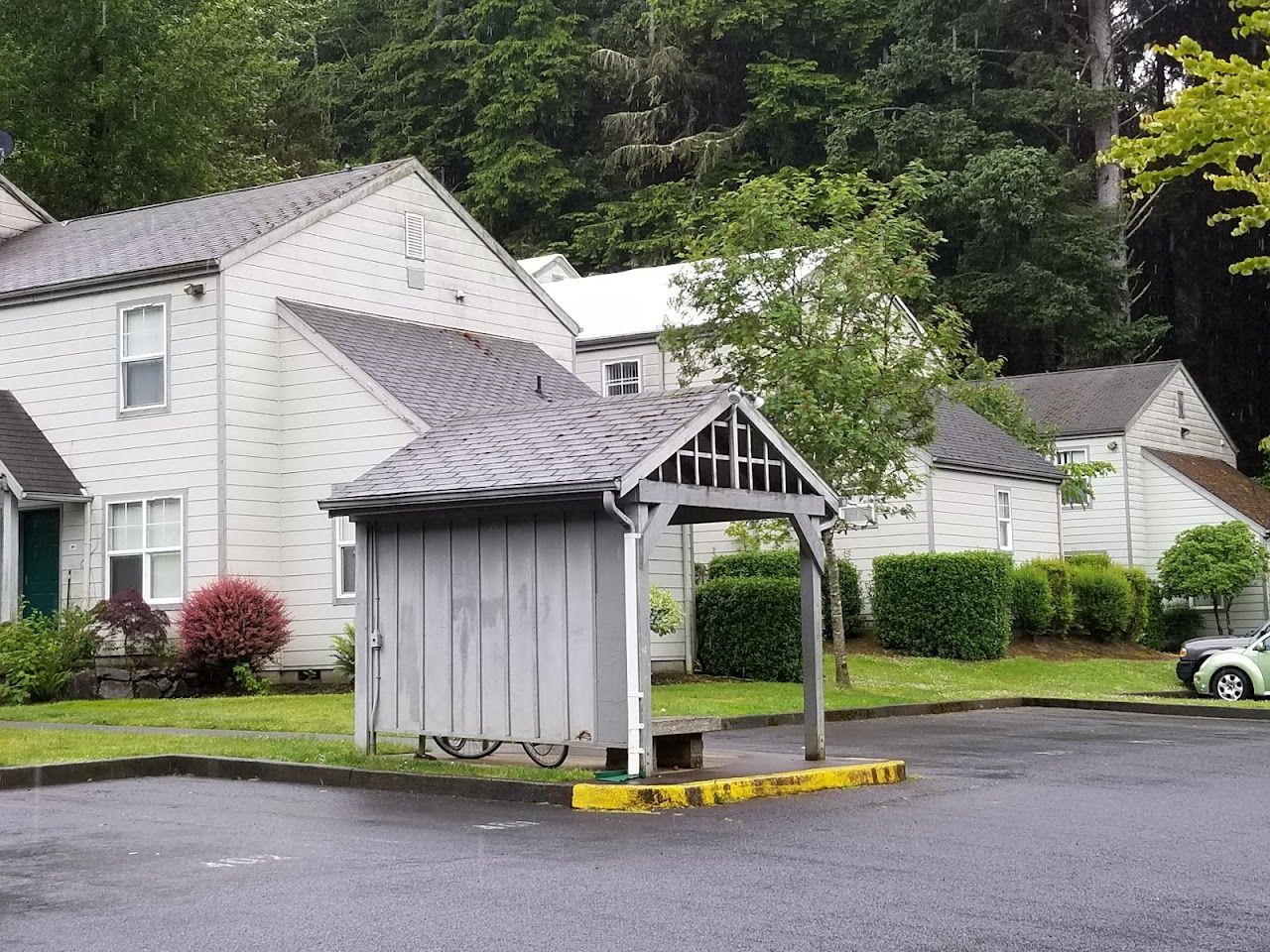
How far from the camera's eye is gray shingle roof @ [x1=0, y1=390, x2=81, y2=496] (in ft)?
81.5

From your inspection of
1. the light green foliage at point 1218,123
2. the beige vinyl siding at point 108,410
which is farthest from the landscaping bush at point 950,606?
the light green foliage at point 1218,123

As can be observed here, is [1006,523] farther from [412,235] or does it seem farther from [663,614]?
[412,235]

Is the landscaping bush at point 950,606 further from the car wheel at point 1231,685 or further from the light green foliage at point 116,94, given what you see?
the light green foliage at point 116,94

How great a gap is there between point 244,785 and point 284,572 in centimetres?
1185

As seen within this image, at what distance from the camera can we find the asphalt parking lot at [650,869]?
24.3ft

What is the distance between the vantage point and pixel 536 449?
13.4 metres

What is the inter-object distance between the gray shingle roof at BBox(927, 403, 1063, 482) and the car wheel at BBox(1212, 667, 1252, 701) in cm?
944

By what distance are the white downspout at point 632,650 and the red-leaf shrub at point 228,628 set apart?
39.7 feet

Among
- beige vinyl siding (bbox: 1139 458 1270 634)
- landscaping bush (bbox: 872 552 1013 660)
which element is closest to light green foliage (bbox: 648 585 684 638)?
landscaping bush (bbox: 872 552 1013 660)

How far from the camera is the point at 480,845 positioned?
1003cm

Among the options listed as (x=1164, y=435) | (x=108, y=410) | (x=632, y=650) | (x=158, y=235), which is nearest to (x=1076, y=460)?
(x=1164, y=435)

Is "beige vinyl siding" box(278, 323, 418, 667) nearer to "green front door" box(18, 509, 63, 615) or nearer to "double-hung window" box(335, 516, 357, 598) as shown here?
"double-hung window" box(335, 516, 357, 598)

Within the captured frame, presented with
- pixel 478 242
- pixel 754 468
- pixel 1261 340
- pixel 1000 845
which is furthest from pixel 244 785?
pixel 1261 340

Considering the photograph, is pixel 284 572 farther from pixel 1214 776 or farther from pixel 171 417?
pixel 1214 776
